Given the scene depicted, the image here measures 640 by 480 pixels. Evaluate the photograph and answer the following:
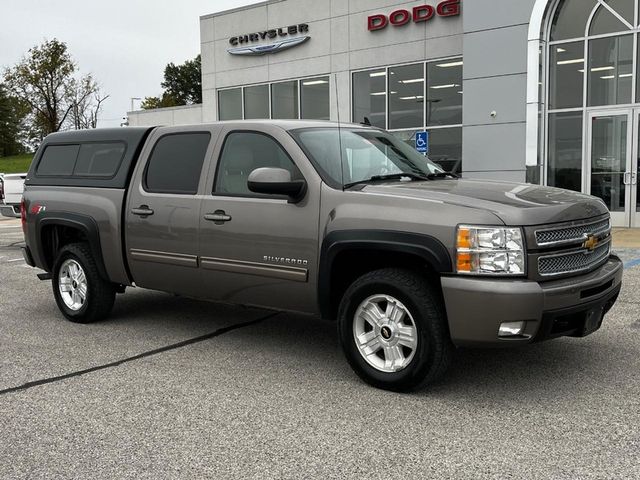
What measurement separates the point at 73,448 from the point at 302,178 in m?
2.33

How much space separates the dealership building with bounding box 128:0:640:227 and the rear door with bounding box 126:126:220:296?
21.2 feet

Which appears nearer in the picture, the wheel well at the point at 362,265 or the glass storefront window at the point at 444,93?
the wheel well at the point at 362,265

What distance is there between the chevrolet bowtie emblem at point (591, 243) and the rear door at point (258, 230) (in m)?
1.78

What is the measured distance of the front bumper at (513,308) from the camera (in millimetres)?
3910

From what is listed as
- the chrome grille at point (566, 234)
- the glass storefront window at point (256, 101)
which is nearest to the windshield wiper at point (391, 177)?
the chrome grille at point (566, 234)

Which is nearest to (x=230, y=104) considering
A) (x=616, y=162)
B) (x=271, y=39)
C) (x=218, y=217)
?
(x=271, y=39)

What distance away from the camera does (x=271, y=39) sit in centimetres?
2333

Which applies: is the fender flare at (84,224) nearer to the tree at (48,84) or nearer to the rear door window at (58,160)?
the rear door window at (58,160)

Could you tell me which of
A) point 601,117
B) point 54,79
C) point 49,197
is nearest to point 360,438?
point 49,197

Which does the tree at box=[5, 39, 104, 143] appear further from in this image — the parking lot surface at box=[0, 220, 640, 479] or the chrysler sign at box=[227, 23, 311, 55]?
the parking lot surface at box=[0, 220, 640, 479]

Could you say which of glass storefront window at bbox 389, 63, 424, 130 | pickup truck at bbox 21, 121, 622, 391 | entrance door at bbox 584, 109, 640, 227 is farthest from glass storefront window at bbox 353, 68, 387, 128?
pickup truck at bbox 21, 121, 622, 391

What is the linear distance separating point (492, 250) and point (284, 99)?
20320mm

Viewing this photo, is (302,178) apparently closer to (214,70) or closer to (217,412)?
(217,412)

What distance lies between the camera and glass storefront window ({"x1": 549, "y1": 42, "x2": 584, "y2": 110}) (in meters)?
15.5
